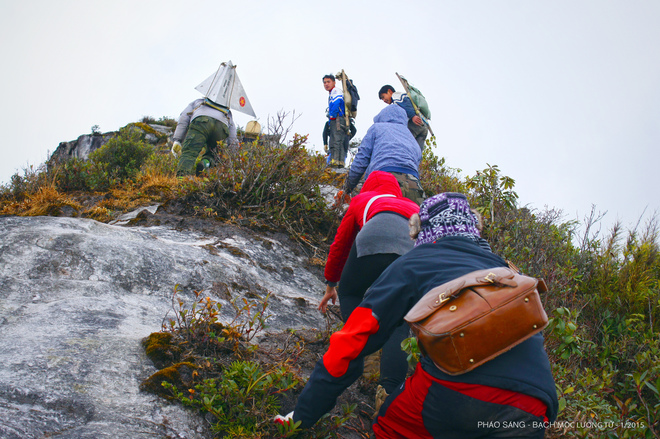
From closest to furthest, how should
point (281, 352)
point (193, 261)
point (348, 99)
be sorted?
point (281, 352) → point (193, 261) → point (348, 99)

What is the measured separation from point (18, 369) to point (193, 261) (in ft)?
6.03

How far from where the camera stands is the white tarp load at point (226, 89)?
6891mm

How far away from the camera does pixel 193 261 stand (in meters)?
3.72

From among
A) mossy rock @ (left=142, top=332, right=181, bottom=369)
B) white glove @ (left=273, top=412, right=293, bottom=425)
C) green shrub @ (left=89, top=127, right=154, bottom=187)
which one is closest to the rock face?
mossy rock @ (left=142, top=332, right=181, bottom=369)

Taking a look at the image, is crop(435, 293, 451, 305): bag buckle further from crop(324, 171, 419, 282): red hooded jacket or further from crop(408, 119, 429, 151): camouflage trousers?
crop(408, 119, 429, 151): camouflage trousers

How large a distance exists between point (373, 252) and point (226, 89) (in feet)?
18.0

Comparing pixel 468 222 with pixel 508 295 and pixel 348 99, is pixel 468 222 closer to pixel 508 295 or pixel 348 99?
pixel 508 295

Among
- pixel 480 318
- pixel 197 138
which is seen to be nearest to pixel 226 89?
pixel 197 138

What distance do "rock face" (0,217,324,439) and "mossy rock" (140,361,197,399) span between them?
49 millimetres

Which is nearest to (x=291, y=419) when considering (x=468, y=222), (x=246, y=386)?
(x=246, y=386)

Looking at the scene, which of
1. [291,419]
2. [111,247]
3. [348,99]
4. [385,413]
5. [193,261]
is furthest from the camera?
[348,99]

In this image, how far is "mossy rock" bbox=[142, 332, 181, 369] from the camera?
229cm

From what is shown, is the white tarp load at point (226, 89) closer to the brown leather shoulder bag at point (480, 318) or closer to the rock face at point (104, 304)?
the rock face at point (104, 304)

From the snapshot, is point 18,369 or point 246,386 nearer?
point 18,369
